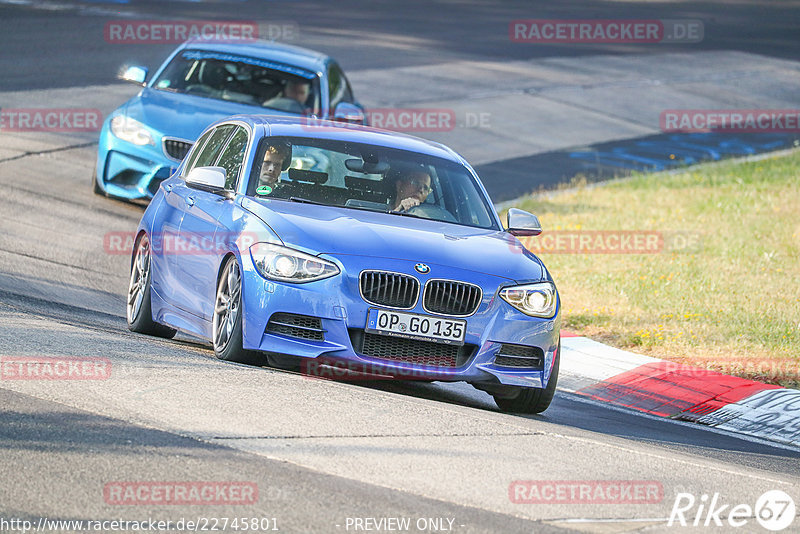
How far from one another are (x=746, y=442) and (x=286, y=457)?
178 inches

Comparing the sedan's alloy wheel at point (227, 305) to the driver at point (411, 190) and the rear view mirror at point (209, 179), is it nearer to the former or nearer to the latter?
the rear view mirror at point (209, 179)

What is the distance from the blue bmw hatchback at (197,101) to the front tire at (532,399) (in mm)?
6650

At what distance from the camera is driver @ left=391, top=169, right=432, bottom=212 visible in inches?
367

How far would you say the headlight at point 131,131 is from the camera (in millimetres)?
14852

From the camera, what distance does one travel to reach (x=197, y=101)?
50.6 feet

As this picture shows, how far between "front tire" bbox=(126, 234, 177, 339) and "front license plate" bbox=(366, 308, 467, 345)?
94.0 inches

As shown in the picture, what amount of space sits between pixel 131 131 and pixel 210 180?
20.3ft

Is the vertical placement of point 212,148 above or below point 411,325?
above

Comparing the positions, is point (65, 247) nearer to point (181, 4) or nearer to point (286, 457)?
point (286, 457)

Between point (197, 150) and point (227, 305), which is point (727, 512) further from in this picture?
point (197, 150)

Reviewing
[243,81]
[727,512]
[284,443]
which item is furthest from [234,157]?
[243,81]

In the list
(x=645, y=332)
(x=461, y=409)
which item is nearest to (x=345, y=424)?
(x=461, y=409)

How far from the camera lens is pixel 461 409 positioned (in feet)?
26.5

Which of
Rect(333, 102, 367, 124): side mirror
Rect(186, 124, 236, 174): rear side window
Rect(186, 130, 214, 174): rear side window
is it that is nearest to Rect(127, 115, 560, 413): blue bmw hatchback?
Rect(186, 124, 236, 174): rear side window
